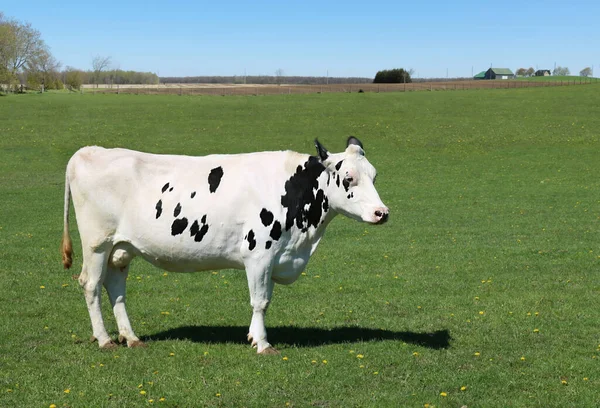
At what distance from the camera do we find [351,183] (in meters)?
9.13

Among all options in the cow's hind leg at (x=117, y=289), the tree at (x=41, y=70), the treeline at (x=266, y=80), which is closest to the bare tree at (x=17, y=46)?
the tree at (x=41, y=70)

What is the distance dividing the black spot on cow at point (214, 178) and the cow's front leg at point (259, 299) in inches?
45.1

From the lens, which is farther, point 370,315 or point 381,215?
point 370,315

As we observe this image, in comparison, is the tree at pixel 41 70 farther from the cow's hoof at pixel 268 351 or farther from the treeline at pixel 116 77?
the cow's hoof at pixel 268 351

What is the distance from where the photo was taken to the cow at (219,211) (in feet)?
29.9

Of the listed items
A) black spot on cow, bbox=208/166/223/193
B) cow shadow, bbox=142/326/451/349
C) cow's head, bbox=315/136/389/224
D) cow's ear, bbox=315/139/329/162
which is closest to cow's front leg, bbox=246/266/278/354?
cow shadow, bbox=142/326/451/349

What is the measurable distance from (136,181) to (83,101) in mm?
58557

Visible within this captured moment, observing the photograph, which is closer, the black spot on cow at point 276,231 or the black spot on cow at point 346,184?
the black spot on cow at point 276,231

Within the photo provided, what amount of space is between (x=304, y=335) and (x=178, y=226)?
2485 mm

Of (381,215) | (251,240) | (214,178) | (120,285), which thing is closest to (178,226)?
(214,178)

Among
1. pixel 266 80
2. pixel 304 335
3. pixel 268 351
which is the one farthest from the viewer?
pixel 266 80

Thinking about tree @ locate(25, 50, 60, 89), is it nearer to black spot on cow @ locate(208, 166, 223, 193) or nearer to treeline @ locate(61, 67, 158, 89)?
treeline @ locate(61, 67, 158, 89)

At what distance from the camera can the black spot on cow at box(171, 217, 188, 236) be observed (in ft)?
30.1

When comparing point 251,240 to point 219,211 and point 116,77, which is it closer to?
point 219,211
